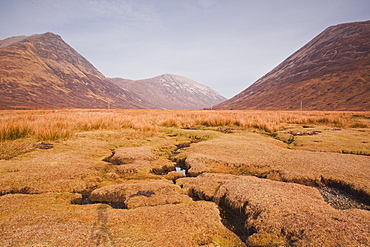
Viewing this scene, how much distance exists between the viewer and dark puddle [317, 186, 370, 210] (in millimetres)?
3471

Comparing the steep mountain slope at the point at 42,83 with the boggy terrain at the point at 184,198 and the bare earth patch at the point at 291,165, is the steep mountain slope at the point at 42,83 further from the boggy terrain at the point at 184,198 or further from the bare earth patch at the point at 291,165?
the bare earth patch at the point at 291,165

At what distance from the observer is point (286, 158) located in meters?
6.11

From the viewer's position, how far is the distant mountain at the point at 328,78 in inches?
3228

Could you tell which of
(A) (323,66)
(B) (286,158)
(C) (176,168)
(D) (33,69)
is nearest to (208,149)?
(C) (176,168)

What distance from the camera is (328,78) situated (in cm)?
9912

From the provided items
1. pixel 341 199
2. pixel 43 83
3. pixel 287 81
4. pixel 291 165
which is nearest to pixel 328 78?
pixel 287 81

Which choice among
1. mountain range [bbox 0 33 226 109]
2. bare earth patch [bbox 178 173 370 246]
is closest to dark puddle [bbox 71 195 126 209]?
bare earth patch [bbox 178 173 370 246]

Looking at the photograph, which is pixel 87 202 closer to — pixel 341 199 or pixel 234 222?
pixel 234 222

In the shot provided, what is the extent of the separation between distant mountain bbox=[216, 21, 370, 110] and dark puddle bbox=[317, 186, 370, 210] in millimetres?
84388

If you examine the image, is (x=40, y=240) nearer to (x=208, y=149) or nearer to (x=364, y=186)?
(x=364, y=186)

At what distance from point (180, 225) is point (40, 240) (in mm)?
1566

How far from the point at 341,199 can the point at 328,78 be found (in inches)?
4656

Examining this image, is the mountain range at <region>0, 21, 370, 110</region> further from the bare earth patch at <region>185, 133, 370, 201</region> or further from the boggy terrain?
the bare earth patch at <region>185, 133, 370, 201</region>

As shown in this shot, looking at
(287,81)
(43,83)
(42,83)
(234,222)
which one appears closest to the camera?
(234,222)
